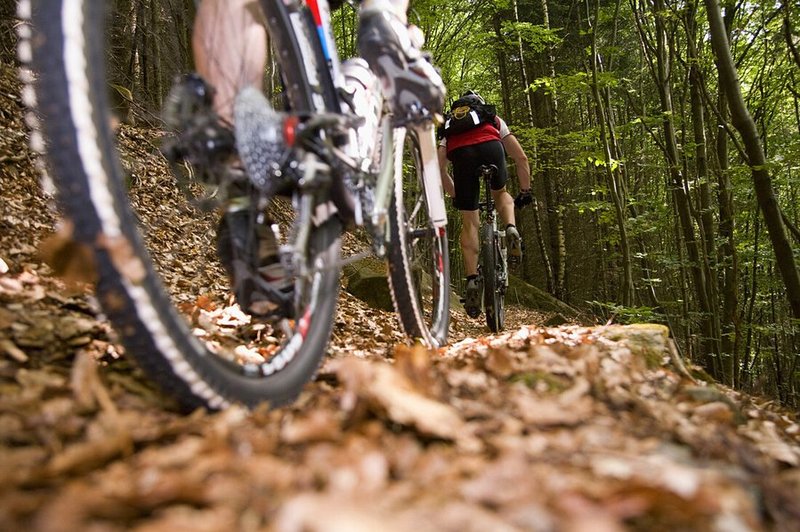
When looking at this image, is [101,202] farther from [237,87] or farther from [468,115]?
[468,115]


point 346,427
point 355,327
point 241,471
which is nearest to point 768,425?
point 346,427

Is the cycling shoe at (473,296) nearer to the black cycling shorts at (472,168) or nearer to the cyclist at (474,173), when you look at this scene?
the cyclist at (474,173)

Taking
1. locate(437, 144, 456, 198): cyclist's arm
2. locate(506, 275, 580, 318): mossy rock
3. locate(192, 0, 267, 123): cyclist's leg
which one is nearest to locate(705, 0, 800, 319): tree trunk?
locate(437, 144, 456, 198): cyclist's arm

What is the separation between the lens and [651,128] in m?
9.81

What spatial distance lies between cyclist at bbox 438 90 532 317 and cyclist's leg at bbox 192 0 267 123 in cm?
342

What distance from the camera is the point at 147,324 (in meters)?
0.93

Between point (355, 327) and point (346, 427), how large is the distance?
255 cm

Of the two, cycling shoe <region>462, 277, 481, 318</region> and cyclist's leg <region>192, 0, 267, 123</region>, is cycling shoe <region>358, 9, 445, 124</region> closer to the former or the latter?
cyclist's leg <region>192, 0, 267, 123</region>

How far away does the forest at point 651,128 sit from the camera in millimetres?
6676

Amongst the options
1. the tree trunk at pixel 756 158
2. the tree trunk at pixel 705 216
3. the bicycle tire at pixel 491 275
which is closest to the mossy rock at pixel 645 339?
the bicycle tire at pixel 491 275

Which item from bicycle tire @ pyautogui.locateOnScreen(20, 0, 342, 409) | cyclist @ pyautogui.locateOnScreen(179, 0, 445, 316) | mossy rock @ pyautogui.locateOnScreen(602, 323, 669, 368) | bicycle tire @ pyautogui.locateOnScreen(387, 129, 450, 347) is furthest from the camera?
bicycle tire @ pyautogui.locateOnScreen(387, 129, 450, 347)

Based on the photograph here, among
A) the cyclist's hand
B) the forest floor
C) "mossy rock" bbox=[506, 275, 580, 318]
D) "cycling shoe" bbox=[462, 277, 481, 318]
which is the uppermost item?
the cyclist's hand

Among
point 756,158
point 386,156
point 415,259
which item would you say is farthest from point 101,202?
point 756,158

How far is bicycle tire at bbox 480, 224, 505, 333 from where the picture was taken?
462 cm
